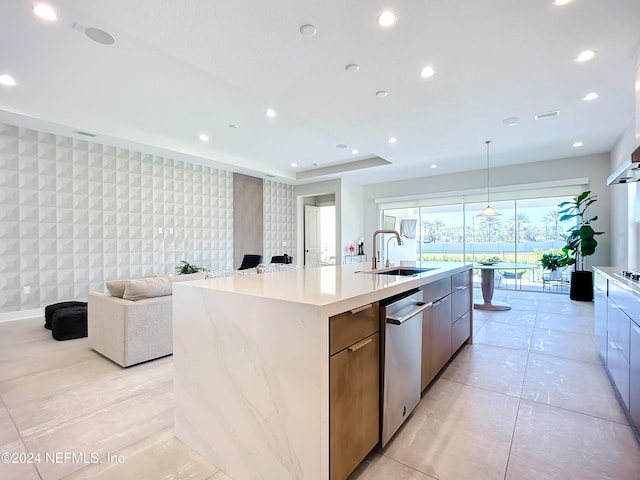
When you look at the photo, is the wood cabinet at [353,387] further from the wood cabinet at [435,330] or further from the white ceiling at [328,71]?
the white ceiling at [328,71]

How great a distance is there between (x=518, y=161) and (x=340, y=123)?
4576mm

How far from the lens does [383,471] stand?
1560 mm

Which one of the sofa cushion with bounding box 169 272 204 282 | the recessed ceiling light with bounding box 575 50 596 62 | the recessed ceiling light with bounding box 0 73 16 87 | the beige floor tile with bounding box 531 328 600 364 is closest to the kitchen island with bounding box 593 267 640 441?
the beige floor tile with bounding box 531 328 600 364

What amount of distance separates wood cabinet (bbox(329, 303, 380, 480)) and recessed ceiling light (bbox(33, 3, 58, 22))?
3.35 meters

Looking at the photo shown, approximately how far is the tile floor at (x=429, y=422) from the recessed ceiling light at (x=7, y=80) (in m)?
3.06

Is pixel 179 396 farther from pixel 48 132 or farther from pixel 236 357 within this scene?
pixel 48 132

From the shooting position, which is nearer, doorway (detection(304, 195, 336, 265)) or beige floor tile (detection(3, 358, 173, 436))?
beige floor tile (detection(3, 358, 173, 436))

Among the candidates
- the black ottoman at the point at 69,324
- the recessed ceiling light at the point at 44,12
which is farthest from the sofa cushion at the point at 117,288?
the recessed ceiling light at the point at 44,12

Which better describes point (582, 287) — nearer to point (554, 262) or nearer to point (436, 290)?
point (554, 262)

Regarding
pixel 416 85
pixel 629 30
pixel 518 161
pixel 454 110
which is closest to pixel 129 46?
pixel 416 85

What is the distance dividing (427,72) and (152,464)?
377 centimetres

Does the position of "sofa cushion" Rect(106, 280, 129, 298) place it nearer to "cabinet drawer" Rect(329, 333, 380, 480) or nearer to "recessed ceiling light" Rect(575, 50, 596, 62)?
"cabinet drawer" Rect(329, 333, 380, 480)

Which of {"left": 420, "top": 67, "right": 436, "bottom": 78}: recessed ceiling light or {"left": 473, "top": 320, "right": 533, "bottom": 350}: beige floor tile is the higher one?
{"left": 420, "top": 67, "right": 436, "bottom": 78}: recessed ceiling light

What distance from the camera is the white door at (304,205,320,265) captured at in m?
9.50
